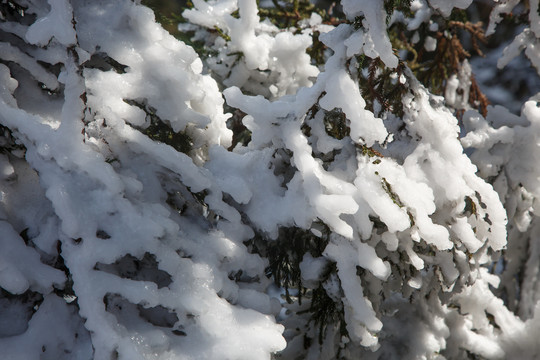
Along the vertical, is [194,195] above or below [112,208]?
below

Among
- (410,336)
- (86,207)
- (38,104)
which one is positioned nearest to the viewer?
(86,207)

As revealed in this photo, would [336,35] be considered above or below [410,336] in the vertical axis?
above

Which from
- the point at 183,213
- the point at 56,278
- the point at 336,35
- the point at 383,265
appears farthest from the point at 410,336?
the point at 56,278

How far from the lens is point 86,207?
1.45m

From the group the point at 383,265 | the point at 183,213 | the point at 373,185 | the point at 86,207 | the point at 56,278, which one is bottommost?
the point at 56,278

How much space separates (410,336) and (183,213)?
1.52 meters

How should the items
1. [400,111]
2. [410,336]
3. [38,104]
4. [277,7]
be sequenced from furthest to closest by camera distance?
1. [277,7]
2. [410,336]
3. [400,111]
4. [38,104]

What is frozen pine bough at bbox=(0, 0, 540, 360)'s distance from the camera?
1439mm

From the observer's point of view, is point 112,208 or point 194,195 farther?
point 194,195

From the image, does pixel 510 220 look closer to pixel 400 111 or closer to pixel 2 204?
pixel 400 111

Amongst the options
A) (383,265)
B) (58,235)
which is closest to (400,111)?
(383,265)

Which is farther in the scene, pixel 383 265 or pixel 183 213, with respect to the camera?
pixel 183 213

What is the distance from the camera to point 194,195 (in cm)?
178

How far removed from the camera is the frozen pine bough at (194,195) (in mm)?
1439
